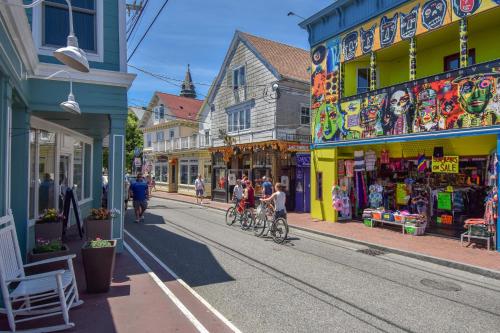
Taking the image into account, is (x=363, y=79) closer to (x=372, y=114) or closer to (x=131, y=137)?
(x=372, y=114)

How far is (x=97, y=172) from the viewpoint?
Result: 15.3 metres

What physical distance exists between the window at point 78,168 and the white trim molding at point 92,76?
19.4ft

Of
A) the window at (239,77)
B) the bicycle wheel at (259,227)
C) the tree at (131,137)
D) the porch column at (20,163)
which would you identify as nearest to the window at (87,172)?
the bicycle wheel at (259,227)

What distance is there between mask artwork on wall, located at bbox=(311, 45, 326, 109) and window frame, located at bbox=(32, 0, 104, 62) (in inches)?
363

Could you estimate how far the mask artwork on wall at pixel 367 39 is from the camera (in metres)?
12.9

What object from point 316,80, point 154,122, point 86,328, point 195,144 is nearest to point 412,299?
point 86,328

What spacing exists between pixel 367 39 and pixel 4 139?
11.9 meters

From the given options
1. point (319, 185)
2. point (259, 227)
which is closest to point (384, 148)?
point (319, 185)

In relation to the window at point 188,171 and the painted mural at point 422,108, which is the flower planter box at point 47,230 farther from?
the window at point 188,171

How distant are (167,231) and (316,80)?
8.71 metres

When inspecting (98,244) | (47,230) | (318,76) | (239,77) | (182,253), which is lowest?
(182,253)

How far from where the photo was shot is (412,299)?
593 cm

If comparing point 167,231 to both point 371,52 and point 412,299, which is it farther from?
point 371,52

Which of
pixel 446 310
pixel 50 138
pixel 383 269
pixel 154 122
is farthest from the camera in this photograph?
pixel 154 122
